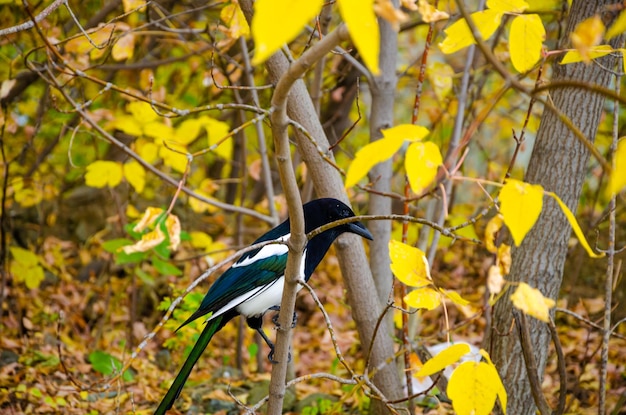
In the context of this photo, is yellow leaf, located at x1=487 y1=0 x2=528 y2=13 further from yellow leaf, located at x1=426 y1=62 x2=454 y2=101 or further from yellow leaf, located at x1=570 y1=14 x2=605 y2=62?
yellow leaf, located at x1=426 y1=62 x2=454 y2=101

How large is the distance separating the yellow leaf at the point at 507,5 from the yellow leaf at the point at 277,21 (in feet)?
2.98

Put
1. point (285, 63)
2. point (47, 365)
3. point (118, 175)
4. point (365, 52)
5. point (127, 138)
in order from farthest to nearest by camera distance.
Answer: point (127, 138) < point (47, 365) < point (118, 175) < point (285, 63) < point (365, 52)

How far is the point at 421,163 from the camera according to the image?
120 centimetres

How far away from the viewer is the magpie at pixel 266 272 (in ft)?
8.02

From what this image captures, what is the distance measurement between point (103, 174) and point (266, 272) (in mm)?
1219

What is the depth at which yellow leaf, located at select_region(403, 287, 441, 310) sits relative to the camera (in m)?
1.44

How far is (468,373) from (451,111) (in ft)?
8.99

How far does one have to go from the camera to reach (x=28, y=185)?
13.5 ft

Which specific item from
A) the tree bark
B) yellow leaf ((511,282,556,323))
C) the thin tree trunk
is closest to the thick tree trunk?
the tree bark

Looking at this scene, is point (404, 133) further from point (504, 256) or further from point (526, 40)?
point (526, 40)

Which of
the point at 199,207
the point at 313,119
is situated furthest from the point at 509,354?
the point at 199,207

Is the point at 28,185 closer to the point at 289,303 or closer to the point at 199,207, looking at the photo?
the point at 199,207

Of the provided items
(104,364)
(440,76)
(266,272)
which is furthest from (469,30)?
(104,364)

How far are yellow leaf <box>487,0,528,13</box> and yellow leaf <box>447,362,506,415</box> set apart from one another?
2.44 feet
